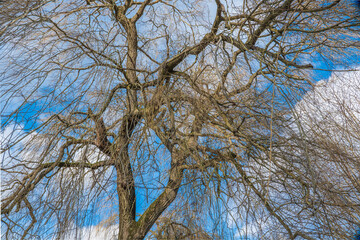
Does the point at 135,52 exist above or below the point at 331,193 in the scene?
above

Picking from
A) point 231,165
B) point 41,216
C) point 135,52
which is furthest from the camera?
point 135,52

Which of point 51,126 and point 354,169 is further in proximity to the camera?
point 51,126

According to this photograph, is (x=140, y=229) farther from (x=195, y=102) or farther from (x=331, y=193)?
(x=331, y=193)

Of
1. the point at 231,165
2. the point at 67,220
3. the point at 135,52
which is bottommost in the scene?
the point at 67,220

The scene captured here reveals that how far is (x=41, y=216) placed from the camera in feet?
6.09

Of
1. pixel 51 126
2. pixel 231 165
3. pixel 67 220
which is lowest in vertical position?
pixel 67 220

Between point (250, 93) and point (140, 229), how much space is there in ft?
5.82

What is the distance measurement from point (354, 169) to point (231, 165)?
32.9 inches

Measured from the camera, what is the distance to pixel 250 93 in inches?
93.7

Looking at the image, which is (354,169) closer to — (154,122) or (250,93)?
(250,93)

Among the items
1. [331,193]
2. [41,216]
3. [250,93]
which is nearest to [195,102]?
[250,93]

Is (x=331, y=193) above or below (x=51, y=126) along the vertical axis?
below

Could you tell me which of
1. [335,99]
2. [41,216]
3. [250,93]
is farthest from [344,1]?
[41,216]

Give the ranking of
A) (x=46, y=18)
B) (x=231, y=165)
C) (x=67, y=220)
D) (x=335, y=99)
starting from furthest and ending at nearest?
(x=335, y=99)
(x=231, y=165)
(x=46, y=18)
(x=67, y=220)
